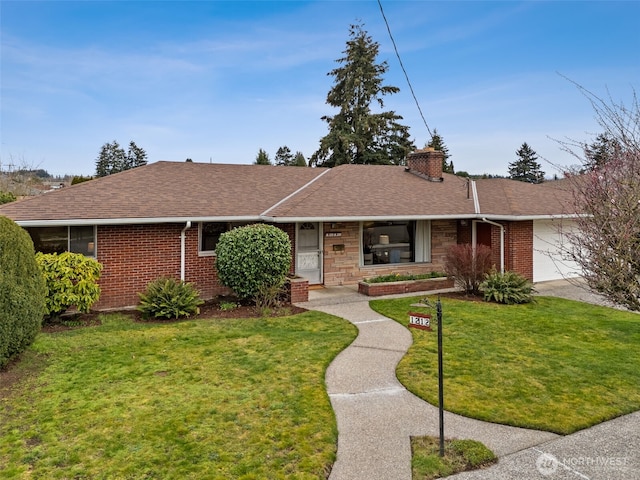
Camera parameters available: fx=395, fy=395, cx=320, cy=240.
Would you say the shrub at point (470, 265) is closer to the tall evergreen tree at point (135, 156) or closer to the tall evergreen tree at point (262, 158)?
the tall evergreen tree at point (262, 158)

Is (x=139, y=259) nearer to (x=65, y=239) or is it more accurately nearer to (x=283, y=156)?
(x=65, y=239)

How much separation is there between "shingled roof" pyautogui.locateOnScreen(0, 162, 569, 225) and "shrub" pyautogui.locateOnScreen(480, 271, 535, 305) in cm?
243

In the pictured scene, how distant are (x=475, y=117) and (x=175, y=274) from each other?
1299 centimetres

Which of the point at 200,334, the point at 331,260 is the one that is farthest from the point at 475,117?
the point at 200,334

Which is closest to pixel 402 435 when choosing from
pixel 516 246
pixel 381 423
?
pixel 381 423

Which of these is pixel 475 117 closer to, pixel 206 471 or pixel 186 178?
pixel 186 178

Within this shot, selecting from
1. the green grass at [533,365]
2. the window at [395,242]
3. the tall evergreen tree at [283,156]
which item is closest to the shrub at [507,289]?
the green grass at [533,365]

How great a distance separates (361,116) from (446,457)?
32448 mm

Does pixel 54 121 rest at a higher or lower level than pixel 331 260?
higher

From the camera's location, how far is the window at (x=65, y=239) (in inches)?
368

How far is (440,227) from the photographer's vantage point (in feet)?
45.7

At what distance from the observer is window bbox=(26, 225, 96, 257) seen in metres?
9.34

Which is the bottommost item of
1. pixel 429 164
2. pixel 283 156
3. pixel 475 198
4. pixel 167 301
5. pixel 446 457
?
pixel 446 457

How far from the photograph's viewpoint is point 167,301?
8945mm
